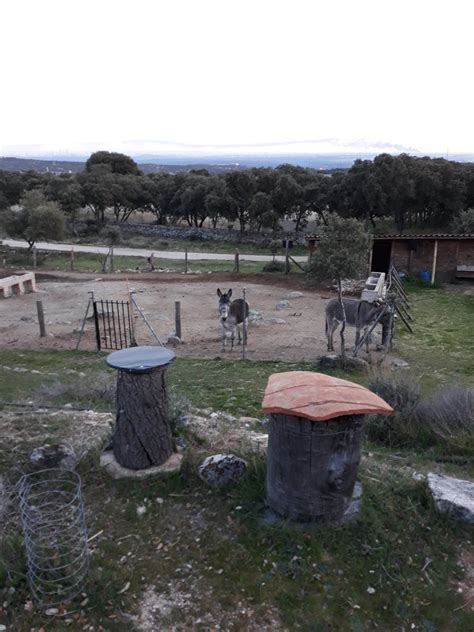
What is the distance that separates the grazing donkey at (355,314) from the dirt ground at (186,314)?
2.70 ft

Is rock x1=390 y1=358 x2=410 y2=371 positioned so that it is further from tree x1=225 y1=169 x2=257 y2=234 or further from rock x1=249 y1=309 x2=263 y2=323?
tree x1=225 y1=169 x2=257 y2=234

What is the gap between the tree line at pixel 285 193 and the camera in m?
38.1

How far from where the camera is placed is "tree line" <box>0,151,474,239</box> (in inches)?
1499

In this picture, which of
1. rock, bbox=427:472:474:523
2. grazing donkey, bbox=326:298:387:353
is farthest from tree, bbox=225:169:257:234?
rock, bbox=427:472:474:523

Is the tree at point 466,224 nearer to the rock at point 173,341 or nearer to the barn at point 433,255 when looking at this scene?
the barn at point 433,255

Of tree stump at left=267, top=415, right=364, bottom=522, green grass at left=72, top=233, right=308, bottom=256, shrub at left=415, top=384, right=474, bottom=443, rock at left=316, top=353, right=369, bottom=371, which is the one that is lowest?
green grass at left=72, top=233, right=308, bottom=256

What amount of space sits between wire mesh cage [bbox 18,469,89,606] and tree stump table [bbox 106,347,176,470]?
2.68ft

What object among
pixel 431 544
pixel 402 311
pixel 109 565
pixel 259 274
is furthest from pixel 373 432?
pixel 259 274

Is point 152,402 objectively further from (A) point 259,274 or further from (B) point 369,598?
(A) point 259,274

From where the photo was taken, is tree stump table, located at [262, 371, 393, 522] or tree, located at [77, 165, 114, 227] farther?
tree, located at [77, 165, 114, 227]

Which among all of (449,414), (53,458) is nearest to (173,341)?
(449,414)

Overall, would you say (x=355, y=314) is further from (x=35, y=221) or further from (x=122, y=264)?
(x=35, y=221)

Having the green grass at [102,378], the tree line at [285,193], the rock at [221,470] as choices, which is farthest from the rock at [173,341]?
the tree line at [285,193]

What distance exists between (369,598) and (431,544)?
992mm
